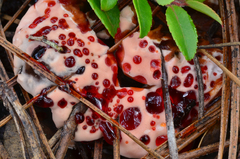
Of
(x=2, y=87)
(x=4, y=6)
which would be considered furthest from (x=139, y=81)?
(x=4, y=6)

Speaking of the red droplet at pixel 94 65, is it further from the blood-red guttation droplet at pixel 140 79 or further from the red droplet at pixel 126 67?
the blood-red guttation droplet at pixel 140 79

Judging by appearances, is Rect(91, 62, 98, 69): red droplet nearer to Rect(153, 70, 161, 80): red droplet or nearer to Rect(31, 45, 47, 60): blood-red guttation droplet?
Rect(31, 45, 47, 60): blood-red guttation droplet

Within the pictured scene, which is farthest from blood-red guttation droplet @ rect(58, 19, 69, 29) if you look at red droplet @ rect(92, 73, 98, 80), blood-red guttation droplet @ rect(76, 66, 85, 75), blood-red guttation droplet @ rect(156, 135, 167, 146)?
blood-red guttation droplet @ rect(156, 135, 167, 146)

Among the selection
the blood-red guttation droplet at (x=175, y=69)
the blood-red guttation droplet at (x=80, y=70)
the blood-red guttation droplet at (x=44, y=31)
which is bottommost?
the blood-red guttation droplet at (x=175, y=69)

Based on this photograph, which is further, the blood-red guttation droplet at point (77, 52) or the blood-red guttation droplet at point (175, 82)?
the blood-red guttation droplet at point (175, 82)

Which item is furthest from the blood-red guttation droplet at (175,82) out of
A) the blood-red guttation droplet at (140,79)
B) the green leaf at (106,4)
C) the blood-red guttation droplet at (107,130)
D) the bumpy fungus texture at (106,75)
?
the green leaf at (106,4)

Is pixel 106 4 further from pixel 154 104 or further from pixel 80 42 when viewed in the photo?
pixel 154 104

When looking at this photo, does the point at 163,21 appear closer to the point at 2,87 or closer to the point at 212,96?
the point at 212,96
